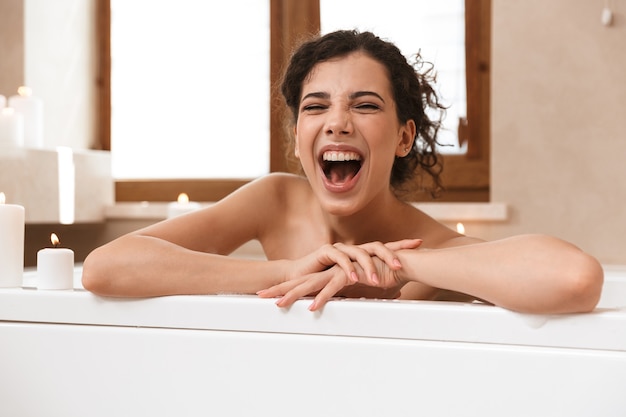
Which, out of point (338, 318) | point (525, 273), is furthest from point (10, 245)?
point (525, 273)

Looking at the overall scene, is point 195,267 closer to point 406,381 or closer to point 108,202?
point 406,381

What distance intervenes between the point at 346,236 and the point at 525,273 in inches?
23.7

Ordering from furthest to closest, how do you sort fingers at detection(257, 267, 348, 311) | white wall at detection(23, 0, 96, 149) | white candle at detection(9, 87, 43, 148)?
white wall at detection(23, 0, 96, 149) < white candle at detection(9, 87, 43, 148) < fingers at detection(257, 267, 348, 311)

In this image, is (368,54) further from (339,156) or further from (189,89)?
(189,89)

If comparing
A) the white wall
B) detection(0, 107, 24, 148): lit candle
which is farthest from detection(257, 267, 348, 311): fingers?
the white wall

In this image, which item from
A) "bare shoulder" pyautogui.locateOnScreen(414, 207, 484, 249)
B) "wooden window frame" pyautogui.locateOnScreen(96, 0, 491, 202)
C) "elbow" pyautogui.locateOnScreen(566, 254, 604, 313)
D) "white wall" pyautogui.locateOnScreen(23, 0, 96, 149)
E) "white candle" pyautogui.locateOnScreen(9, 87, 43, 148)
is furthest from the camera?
"white wall" pyautogui.locateOnScreen(23, 0, 96, 149)

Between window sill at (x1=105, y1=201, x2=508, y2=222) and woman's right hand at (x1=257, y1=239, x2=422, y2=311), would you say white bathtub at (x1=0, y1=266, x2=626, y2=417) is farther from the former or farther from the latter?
window sill at (x1=105, y1=201, x2=508, y2=222)

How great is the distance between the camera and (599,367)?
37.1 inches

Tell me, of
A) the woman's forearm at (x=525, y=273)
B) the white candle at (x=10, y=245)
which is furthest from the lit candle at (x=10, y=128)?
the woman's forearm at (x=525, y=273)

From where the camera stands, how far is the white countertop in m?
0.96

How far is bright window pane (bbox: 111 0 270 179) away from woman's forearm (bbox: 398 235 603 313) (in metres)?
1.71

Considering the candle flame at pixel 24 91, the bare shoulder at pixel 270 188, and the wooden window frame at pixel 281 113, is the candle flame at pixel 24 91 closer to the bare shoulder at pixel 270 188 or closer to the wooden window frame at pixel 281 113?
the wooden window frame at pixel 281 113

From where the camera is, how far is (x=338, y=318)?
1.05 metres

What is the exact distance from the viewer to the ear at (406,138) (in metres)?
1.48
